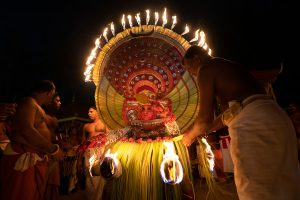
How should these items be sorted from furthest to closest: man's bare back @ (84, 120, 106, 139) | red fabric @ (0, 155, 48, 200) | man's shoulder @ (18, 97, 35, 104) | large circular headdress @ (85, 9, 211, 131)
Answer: man's bare back @ (84, 120, 106, 139), large circular headdress @ (85, 9, 211, 131), man's shoulder @ (18, 97, 35, 104), red fabric @ (0, 155, 48, 200)

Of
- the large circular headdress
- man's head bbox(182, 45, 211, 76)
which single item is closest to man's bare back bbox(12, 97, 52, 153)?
the large circular headdress

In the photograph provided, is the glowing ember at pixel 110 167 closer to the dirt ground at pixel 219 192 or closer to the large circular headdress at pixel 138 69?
the large circular headdress at pixel 138 69

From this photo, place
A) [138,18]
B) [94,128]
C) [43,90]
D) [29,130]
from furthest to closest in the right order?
[94,128] < [43,90] < [138,18] < [29,130]

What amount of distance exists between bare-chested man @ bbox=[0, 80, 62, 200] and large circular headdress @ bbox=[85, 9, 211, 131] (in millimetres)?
748

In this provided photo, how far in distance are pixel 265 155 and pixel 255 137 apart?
0.13 m

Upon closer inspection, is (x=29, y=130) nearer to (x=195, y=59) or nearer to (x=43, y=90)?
(x=43, y=90)

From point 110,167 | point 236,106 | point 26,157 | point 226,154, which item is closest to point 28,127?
point 26,157

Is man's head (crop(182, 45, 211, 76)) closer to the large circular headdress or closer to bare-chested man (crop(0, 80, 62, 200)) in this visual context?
the large circular headdress

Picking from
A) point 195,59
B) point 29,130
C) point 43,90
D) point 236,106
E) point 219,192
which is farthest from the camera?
point 43,90

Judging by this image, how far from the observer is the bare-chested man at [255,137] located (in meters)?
1.51

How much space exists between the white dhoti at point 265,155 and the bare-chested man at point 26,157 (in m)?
2.06

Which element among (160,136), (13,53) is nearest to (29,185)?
(160,136)

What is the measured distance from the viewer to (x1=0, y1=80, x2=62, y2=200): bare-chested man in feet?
8.29

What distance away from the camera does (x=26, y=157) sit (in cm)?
265
